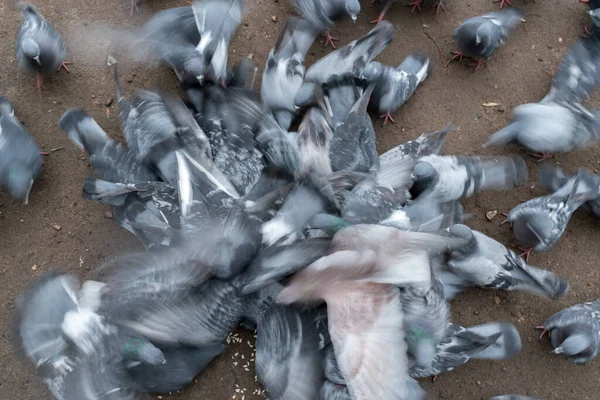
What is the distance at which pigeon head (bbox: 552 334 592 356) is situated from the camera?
11.0ft

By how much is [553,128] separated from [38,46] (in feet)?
11.9

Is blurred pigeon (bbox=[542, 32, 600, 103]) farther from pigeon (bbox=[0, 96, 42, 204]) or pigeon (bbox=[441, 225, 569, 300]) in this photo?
pigeon (bbox=[0, 96, 42, 204])

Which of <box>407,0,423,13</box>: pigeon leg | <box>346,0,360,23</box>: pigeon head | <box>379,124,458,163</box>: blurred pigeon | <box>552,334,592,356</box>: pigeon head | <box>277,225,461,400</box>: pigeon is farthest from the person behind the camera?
<box>407,0,423,13</box>: pigeon leg

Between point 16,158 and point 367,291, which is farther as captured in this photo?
point 16,158

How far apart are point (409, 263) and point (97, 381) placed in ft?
6.17

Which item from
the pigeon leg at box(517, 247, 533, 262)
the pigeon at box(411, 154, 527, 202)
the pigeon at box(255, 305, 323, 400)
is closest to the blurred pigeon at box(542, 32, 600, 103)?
the pigeon at box(411, 154, 527, 202)

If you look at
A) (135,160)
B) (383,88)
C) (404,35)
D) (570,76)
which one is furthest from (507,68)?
(135,160)

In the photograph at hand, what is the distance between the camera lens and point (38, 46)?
12.1 feet

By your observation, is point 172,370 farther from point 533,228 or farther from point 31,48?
point 533,228

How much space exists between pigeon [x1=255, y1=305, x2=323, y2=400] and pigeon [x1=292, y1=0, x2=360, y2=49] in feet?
6.93

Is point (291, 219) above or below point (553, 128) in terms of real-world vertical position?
below

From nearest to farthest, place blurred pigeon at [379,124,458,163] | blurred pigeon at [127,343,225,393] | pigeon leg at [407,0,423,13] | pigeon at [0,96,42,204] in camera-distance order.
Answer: blurred pigeon at [127,343,225,393] < pigeon at [0,96,42,204] < blurred pigeon at [379,124,458,163] < pigeon leg at [407,0,423,13]

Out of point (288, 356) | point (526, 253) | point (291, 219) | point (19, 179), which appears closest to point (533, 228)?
point (526, 253)

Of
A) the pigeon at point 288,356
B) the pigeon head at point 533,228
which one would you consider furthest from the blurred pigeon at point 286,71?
the pigeon head at point 533,228
